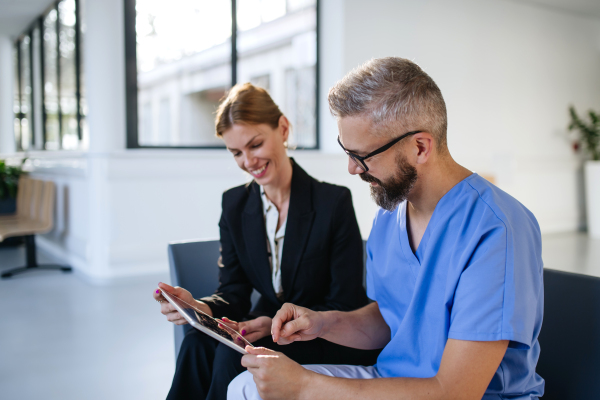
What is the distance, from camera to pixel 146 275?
14.1 ft

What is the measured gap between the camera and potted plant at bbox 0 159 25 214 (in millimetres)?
5727

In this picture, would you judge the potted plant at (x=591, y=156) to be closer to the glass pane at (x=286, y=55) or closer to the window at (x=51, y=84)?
the glass pane at (x=286, y=55)

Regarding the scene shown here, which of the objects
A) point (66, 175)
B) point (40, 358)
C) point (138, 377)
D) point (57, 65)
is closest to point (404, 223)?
point (138, 377)

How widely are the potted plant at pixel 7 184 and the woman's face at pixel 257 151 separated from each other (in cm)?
505

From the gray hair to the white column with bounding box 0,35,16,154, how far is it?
353 inches

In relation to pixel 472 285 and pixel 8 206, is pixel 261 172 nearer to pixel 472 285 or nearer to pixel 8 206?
pixel 472 285

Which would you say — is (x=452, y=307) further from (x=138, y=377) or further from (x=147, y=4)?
(x=147, y=4)

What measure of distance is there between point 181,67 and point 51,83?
8.72ft

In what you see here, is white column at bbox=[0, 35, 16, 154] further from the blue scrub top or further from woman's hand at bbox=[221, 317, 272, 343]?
the blue scrub top

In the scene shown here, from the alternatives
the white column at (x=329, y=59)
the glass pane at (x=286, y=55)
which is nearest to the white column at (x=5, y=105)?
the glass pane at (x=286, y=55)

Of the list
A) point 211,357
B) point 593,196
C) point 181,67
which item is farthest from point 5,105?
point 593,196

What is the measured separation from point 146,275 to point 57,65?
3479 mm

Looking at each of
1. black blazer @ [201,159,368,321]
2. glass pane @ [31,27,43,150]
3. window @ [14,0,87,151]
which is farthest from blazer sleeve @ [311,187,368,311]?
glass pane @ [31,27,43,150]

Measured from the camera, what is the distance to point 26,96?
311 inches
